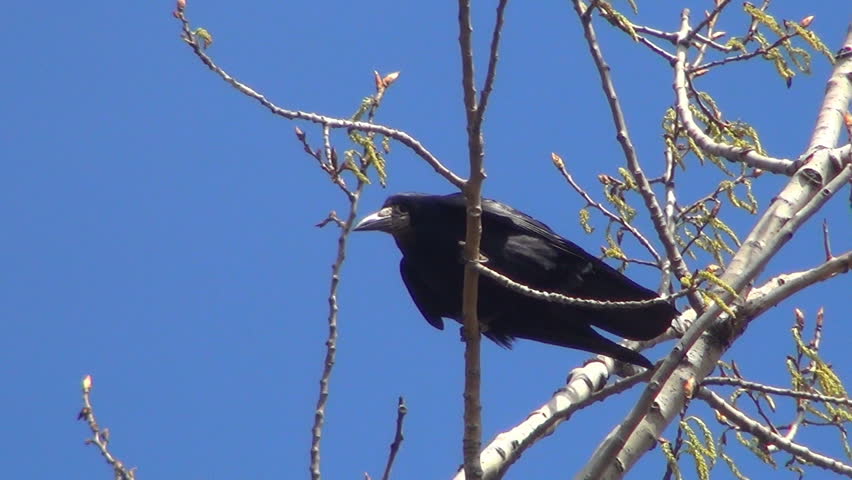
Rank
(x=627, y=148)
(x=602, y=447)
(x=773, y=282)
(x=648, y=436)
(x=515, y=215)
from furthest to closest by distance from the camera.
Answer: (x=515, y=215), (x=773, y=282), (x=627, y=148), (x=648, y=436), (x=602, y=447)

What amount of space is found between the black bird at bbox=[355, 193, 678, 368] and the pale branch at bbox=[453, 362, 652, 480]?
0.55ft

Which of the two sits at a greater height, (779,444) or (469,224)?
(469,224)

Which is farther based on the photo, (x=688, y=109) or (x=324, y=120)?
(x=688, y=109)

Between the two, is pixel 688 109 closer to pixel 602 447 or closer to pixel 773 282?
pixel 773 282

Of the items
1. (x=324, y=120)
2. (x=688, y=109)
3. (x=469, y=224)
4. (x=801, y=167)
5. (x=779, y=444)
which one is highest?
(x=688, y=109)

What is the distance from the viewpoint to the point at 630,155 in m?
4.46

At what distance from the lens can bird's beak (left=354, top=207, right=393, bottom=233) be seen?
19.0 ft

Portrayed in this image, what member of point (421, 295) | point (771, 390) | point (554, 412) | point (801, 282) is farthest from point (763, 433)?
point (421, 295)

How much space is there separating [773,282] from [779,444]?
891 mm

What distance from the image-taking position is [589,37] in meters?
4.41

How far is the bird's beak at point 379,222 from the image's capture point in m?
5.79

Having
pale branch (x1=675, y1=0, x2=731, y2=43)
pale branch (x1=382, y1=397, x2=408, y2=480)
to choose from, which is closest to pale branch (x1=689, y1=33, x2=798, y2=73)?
pale branch (x1=675, y1=0, x2=731, y2=43)

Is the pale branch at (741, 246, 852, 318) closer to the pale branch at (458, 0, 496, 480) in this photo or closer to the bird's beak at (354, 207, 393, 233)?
the pale branch at (458, 0, 496, 480)

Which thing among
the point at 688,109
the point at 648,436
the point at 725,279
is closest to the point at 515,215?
the point at 688,109
